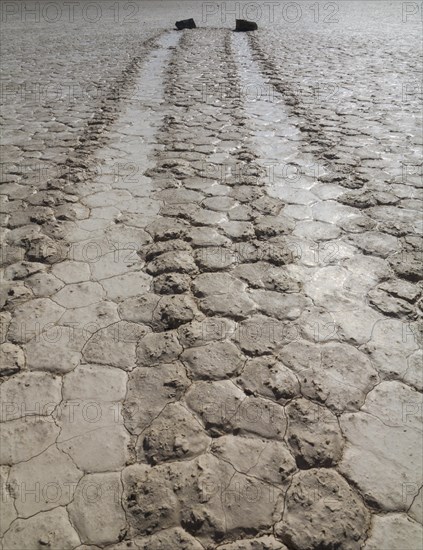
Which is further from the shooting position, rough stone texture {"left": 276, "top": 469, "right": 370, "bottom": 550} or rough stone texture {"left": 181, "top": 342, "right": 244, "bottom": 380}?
rough stone texture {"left": 181, "top": 342, "right": 244, "bottom": 380}

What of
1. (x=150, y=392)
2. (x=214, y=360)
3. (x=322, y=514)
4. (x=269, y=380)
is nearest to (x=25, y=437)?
(x=150, y=392)

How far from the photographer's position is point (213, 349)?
6.33 feet

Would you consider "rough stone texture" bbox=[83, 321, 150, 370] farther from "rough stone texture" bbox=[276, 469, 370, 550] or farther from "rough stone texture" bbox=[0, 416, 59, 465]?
"rough stone texture" bbox=[276, 469, 370, 550]

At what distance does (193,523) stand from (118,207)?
2148 mm

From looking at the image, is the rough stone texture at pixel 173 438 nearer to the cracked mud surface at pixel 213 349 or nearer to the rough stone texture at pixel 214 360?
the cracked mud surface at pixel 213 349

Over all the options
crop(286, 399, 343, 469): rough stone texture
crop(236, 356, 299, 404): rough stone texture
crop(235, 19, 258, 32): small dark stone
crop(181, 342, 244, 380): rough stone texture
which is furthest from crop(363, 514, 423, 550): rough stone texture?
crop(235, 19, 258, 32): small dark stone

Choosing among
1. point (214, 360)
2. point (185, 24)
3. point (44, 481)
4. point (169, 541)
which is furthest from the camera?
point (185, 24)

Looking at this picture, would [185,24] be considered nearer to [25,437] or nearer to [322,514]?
[25,437]

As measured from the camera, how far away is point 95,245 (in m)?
2.62

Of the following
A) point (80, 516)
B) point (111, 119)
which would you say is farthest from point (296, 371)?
point (111, 119)

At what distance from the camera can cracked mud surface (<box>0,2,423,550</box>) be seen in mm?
1384

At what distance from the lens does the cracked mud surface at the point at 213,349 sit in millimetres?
1384

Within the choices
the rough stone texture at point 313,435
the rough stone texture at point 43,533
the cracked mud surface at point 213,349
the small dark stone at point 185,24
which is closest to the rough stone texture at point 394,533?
the cracked mud surface at point 213,349

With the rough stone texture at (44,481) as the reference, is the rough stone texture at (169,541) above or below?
below
